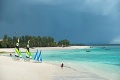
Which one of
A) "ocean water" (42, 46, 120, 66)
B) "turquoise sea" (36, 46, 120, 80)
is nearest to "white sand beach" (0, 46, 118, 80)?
"turquoise sea" (36, 46, 120, 80)

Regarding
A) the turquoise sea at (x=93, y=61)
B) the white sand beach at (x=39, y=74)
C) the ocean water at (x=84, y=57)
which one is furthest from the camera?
the ocean water at (x=84, y=57)

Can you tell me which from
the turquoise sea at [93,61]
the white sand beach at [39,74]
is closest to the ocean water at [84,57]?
the turquoise sea at [93,61]

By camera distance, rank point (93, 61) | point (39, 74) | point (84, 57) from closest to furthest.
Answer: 1. point (39, 74)
2. point (93, 61)
3. point (84, 57)

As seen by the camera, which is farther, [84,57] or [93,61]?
[84,57]

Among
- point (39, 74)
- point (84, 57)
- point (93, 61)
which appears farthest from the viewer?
point (84, 57)

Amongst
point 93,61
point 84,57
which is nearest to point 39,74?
point 93,61

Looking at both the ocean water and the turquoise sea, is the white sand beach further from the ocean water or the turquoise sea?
the ocean water

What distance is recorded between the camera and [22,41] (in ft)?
374

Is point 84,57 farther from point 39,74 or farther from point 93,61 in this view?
point 39,74

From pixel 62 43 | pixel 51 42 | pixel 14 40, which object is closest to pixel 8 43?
pixel 14 40

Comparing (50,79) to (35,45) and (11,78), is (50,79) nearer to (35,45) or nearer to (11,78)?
(11,78)

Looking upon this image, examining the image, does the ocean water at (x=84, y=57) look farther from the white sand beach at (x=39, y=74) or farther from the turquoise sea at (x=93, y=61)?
the white sand beach at (x=39, y=74)

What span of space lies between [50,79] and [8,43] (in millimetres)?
78252

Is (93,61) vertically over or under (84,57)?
under
